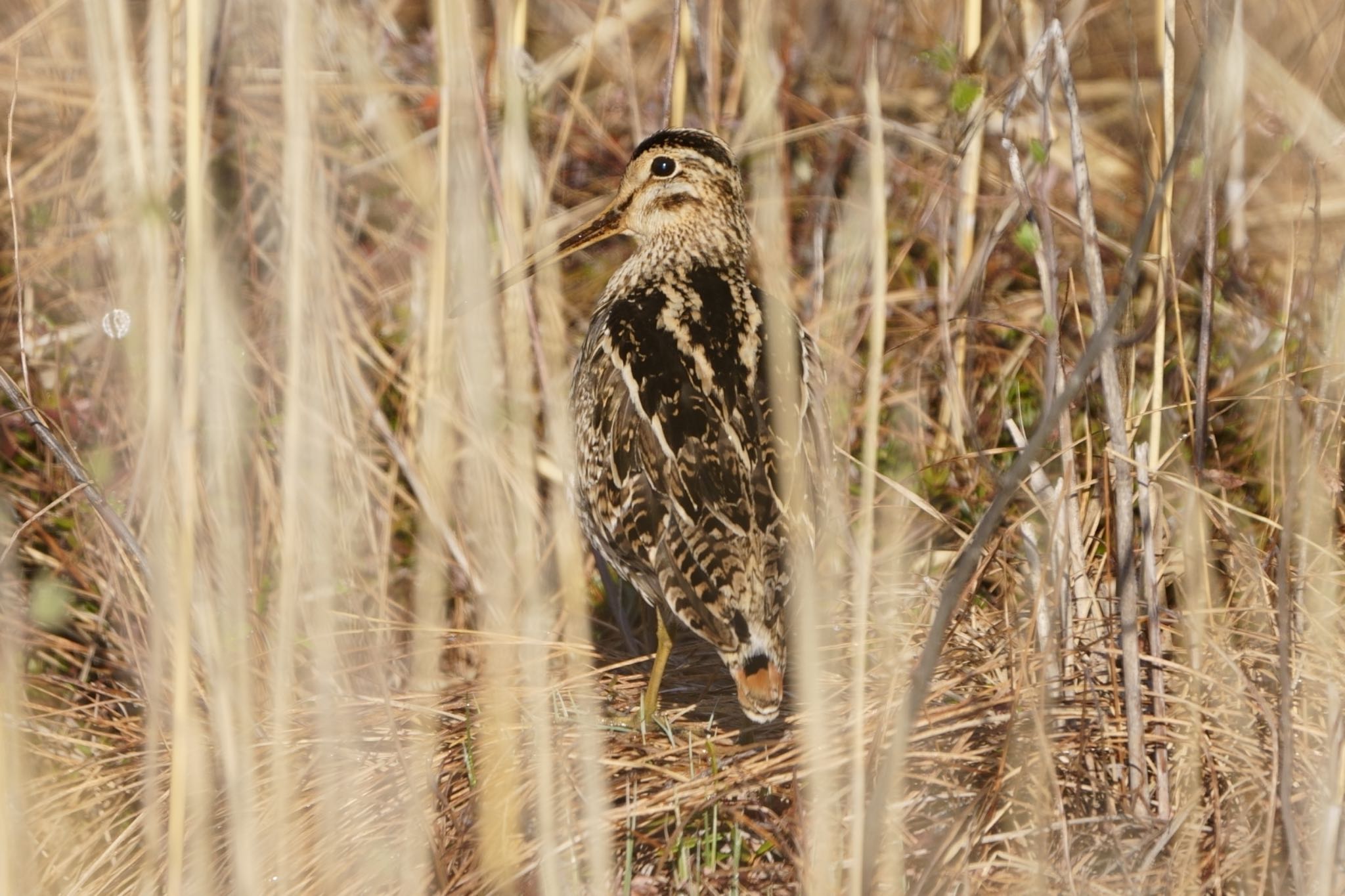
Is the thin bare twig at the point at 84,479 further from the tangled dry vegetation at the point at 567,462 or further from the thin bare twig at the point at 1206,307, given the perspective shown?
the thin bare twig at the point at 1206,307

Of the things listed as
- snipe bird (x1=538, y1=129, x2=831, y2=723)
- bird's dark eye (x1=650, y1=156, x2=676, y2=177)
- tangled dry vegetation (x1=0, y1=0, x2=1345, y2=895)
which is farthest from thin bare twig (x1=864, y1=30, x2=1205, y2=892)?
bird's dark eye (x1=650, y1=156, x2=676, y2=177)

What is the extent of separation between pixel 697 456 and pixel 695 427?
71 mm

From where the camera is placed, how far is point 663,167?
12.0ft

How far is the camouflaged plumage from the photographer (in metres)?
2.81

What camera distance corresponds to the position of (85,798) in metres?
3.19

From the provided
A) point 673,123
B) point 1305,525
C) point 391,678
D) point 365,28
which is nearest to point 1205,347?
point 1305,525

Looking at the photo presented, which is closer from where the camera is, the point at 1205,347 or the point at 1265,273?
the point at 1205,347

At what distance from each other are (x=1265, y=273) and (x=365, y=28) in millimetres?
3019

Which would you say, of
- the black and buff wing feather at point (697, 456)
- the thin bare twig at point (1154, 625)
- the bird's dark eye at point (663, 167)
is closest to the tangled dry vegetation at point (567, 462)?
the thin bare twig at point (1154, 625)

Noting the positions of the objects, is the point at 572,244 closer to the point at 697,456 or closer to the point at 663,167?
the point at 663,167

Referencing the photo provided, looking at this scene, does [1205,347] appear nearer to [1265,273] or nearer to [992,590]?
[992,590]

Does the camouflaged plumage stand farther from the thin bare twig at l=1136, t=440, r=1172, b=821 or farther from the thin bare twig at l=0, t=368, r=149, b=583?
the thin bare twig at l=0, t=368, r=149, b=583

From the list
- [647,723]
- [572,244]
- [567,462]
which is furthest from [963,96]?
[647,723]

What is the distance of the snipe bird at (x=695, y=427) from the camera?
281 cm
